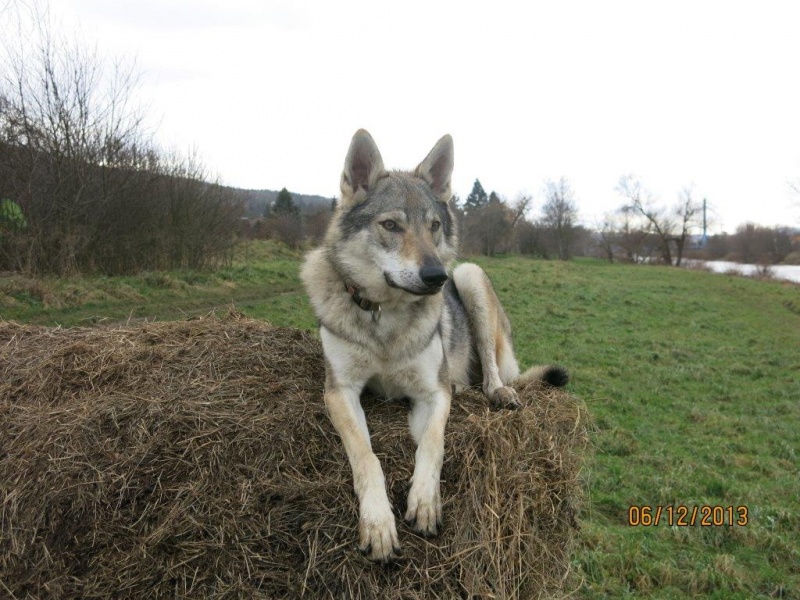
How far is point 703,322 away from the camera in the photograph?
56.9 feet

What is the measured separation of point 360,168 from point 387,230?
0.63 m

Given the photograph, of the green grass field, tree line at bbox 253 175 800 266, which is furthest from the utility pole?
the green grass field

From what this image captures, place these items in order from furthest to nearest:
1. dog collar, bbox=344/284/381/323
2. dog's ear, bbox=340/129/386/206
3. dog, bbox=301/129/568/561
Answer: dog's ear, bbox=340/129/386/206
dog collar, bbox=344/284/381/323
dog, bbox=301/129/568/561

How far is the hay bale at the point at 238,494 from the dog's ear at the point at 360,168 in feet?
4.42

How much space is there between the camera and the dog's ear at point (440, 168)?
12.0 feet

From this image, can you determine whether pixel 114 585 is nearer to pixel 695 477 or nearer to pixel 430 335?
pixel 430 335

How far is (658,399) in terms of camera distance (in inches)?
358

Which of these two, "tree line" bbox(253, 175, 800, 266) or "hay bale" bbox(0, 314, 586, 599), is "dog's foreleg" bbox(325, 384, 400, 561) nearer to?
"hay bale" bbox(0, 314, 586, 599)

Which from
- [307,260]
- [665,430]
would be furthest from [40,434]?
[665,430]

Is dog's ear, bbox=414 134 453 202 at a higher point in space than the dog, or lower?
higher

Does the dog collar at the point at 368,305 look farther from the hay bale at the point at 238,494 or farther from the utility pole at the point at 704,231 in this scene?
the utility pole at the point at 704,231

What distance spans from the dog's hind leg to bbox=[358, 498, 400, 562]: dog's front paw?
1863mm

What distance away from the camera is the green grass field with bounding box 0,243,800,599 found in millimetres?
4258
